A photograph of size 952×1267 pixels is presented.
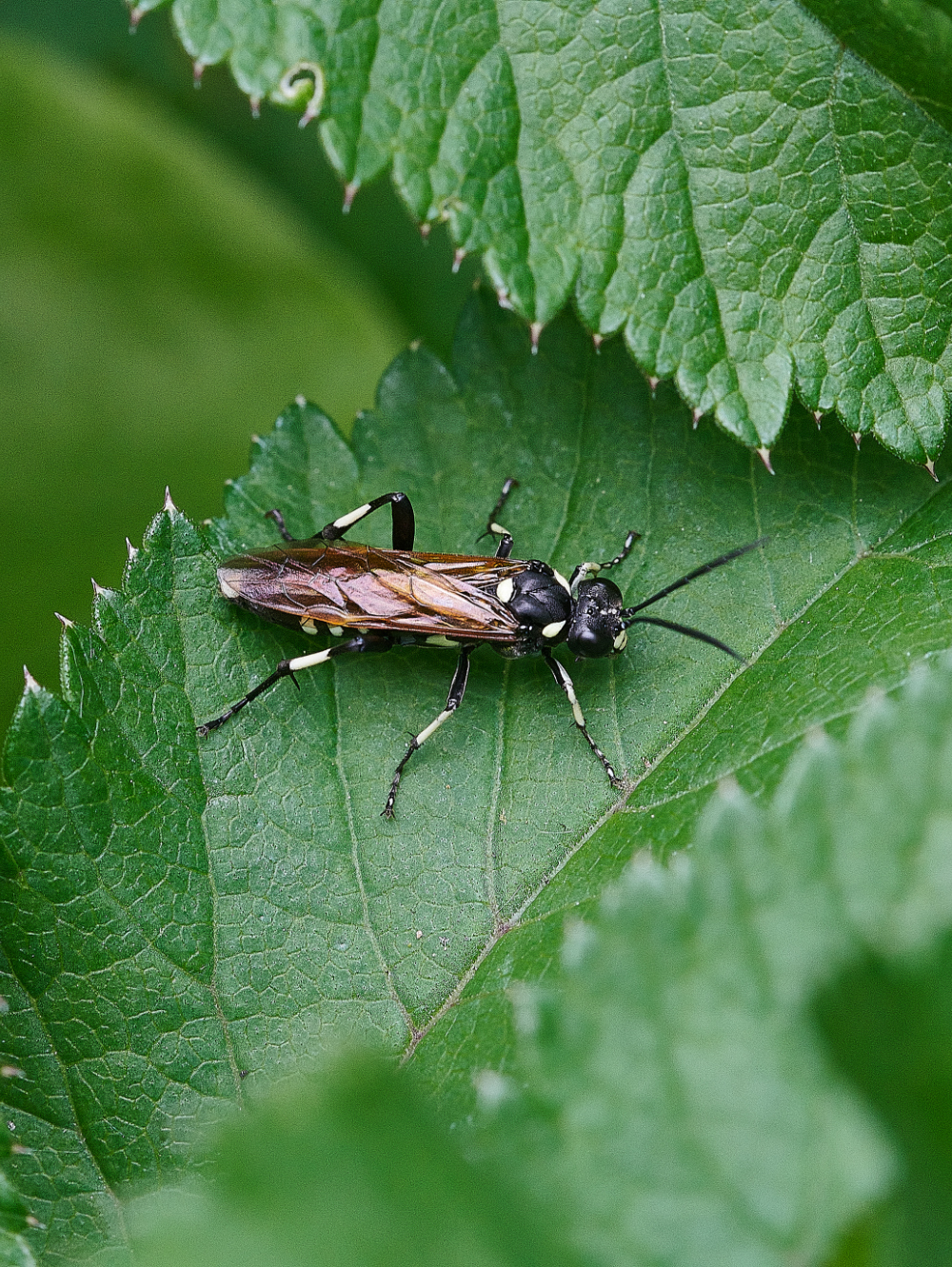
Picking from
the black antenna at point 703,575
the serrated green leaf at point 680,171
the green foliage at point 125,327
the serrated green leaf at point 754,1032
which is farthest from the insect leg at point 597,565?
the serrated green leaf at point 754,1032

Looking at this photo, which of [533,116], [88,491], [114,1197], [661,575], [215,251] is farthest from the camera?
[215,251]

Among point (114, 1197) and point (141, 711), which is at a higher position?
point (141, 711)

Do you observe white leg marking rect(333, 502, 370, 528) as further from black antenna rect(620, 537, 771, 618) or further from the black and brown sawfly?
black antenna rect(620, 537, 771, 618)

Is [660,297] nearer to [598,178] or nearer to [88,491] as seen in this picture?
[598,178]

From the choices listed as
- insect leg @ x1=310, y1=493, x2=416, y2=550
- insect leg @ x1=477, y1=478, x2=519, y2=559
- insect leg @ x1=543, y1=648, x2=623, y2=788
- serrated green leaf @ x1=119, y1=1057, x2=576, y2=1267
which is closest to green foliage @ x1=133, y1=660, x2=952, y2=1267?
serrated green leaf @ x1=119, y1=1057, x2=576, y2=1267

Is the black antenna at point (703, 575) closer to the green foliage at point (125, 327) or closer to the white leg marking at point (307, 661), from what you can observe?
the white leg marking at point (307, 661)

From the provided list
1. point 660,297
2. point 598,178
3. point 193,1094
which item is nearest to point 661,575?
point 660,297
